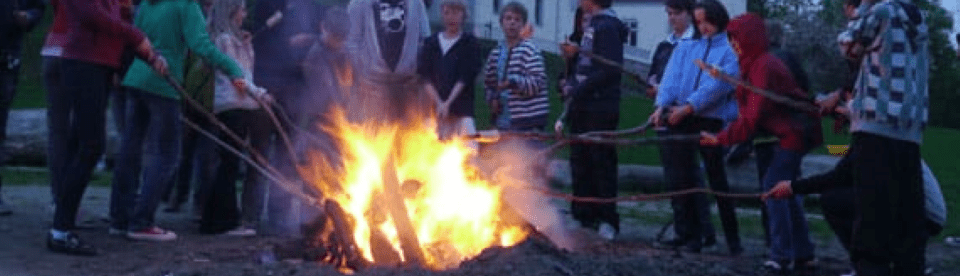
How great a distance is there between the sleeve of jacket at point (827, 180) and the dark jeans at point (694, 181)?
1.92m

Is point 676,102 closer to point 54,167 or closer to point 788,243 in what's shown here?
point 788,243

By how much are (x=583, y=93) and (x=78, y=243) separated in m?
3.93

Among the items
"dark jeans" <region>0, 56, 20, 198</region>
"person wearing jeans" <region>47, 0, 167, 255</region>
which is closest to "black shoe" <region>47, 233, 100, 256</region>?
"person wearing jeans" <region>47, 0, 167, 255</region>

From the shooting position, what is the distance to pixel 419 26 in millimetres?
10266

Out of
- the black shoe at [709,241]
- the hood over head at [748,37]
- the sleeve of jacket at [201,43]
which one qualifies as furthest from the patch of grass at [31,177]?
the hood over head at [748,37]

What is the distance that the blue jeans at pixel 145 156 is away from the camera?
29.4 ft

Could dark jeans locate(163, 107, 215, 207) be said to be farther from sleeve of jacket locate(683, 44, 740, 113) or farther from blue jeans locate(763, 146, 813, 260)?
blue jeans locate(763, 146, 813, 260)

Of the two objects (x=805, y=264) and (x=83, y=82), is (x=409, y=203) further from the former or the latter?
(x=805, y=264)

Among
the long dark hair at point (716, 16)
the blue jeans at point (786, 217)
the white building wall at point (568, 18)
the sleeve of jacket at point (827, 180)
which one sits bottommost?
the white building wall at point (568, 18)

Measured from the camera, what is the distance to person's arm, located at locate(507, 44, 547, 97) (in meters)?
10.6

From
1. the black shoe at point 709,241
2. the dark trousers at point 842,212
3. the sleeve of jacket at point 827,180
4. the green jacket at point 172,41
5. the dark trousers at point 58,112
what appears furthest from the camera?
the black shoe at point 709,241

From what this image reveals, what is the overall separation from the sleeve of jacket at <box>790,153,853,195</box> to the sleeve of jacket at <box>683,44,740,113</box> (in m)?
1.88

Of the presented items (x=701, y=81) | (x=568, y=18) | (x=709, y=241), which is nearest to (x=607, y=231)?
(x=709, y=241)

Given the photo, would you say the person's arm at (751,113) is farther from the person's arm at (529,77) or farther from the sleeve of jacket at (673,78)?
the person's arm at (529,77)
